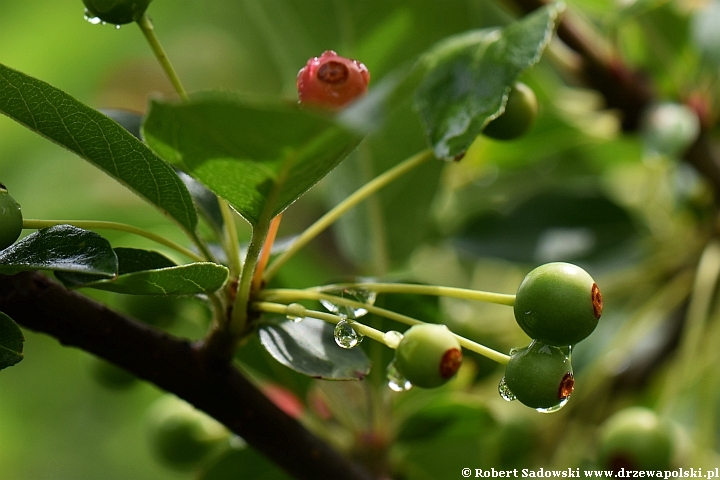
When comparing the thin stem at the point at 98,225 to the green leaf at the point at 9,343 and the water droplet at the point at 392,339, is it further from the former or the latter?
the water droplet at the point at 392,339

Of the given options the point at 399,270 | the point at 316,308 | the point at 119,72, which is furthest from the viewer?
the point at 119,72

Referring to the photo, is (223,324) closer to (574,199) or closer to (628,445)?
(628,445)

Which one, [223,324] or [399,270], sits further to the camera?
[399,270]

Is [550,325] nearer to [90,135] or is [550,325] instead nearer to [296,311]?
[296,311]

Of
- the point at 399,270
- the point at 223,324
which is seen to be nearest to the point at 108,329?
the point at 223,324

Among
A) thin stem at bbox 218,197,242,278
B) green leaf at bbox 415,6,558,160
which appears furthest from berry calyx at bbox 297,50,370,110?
thin stem at bbox 218,197,242,278

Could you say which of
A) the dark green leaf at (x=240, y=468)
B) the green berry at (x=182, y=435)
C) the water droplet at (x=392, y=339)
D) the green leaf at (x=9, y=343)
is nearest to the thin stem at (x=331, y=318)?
the water droplet at (x=392, y=339)

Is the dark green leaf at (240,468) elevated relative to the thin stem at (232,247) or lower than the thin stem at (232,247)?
lower
